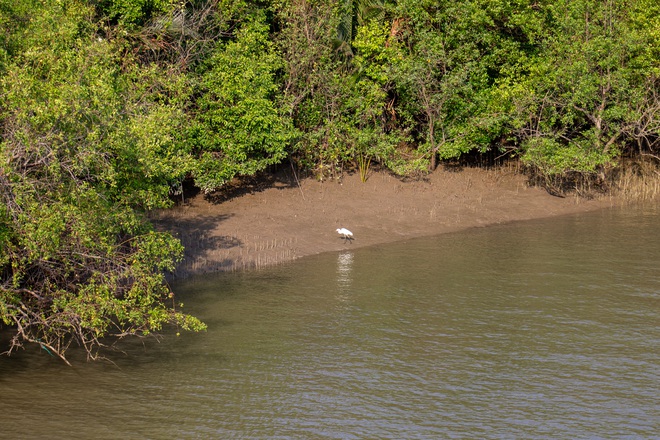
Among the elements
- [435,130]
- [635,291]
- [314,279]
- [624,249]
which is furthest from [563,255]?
[435,130]

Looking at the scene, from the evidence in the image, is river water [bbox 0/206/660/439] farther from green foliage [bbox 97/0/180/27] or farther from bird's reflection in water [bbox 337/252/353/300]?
green foliage [bbox 97/0/180/27]

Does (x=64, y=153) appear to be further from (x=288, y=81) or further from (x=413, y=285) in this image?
(x=288, y=81)

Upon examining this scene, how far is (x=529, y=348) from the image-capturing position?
1828cm

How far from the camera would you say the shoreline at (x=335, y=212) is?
1073 inches

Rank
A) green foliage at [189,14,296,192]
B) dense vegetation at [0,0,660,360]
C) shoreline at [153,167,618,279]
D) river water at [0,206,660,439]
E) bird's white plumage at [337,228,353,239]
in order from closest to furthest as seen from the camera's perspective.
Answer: river water at [0,206,660,439]
dense vegetation at [0,0,660,360]
shoreline at [153,167,618,279]
bird's white plumage at [337,228,353,239]
green foliage at [189,14,296,192]

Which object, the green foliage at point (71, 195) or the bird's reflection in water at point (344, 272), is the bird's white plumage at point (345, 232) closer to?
the bird's reflection in water at point (344, 272)

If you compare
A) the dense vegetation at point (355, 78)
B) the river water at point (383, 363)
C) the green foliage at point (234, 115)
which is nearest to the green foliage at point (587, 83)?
the dense vegetation at point (355, 78)

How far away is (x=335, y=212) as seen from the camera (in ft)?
102

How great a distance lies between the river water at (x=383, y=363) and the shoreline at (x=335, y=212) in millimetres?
1791

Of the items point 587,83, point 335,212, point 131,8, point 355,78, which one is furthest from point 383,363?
point 587,83

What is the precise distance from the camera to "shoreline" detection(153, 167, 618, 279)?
27250mm

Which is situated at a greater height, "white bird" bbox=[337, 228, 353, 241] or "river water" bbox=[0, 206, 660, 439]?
"white bird" bbox=[337, 228, 353, 241]

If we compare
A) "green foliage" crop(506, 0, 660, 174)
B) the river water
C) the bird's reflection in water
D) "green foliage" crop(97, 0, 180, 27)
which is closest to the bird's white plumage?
the bird's reflection in water

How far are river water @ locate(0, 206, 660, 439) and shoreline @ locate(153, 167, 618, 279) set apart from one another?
5.88 feet
